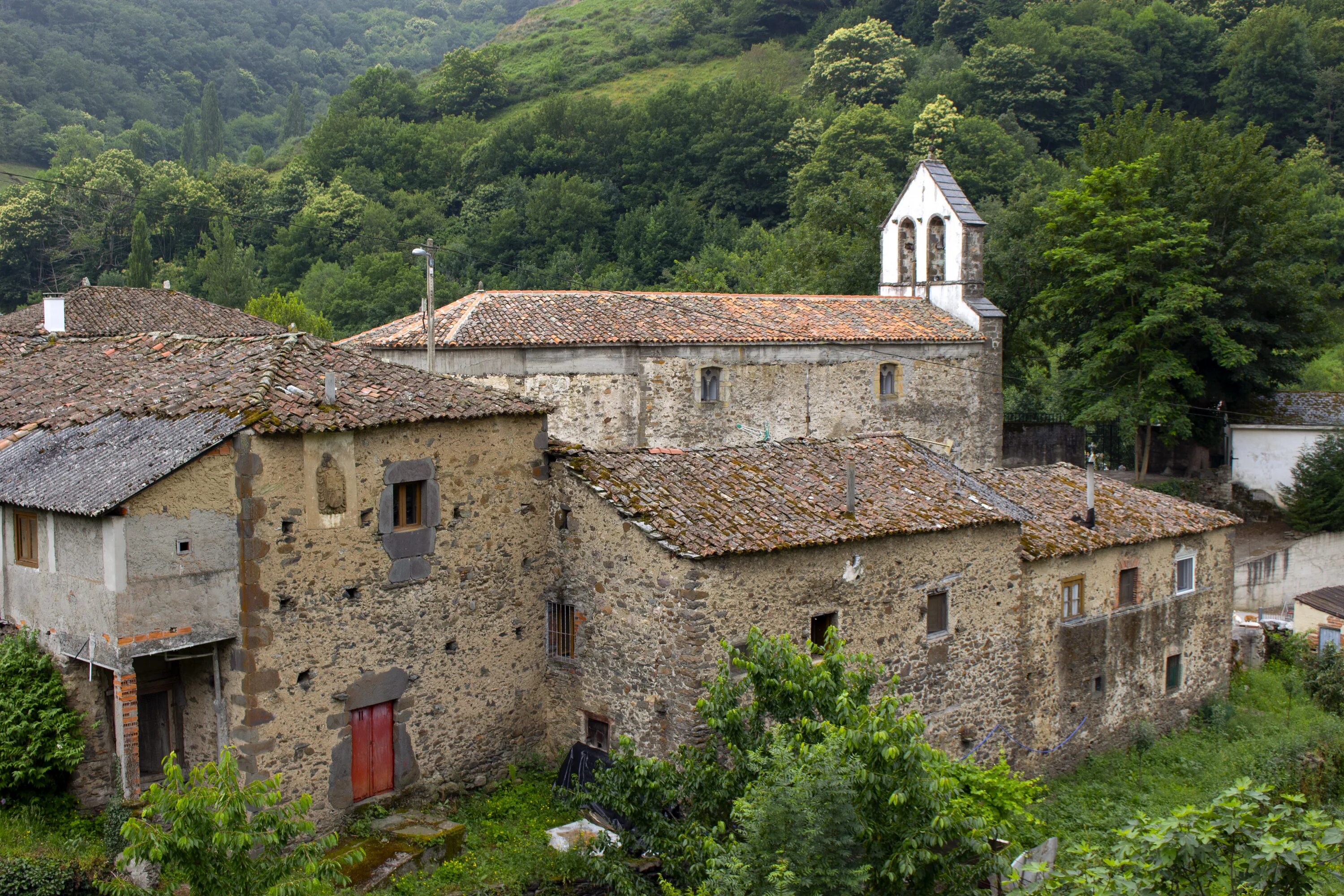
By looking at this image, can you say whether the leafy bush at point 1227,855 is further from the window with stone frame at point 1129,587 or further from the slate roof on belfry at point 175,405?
the window with stone frame at point 1129,587

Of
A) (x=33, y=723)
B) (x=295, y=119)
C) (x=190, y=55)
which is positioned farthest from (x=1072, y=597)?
(x=190, y=55)

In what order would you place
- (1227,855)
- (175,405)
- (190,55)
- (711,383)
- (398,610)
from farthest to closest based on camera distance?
(190,55) → (711,383) → (398,610) → (175,405) → (1227,855)

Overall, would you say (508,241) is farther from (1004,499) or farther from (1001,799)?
(1001,799)

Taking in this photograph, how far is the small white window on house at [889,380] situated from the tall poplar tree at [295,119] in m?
101

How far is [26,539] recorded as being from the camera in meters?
15.0

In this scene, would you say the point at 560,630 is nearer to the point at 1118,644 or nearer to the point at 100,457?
the point at 100,457

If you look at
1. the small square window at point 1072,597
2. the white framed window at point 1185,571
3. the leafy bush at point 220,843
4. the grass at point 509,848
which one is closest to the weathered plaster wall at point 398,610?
the grass at point 509,848

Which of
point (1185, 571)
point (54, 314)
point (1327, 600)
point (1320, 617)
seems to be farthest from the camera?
point (54, 314)

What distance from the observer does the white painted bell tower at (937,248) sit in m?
32.9

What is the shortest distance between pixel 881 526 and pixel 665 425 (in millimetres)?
9507

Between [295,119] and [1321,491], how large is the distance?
108350 millimetres

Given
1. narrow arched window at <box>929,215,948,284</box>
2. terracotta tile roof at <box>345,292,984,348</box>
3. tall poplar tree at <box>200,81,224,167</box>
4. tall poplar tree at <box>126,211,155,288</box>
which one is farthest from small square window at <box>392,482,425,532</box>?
tall poplar tree at <box>200,81,224,167</box>

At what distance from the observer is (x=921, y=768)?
459 inches

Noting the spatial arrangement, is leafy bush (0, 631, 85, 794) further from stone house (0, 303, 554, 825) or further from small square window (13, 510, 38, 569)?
small square window (13, 510, 38, 569)
